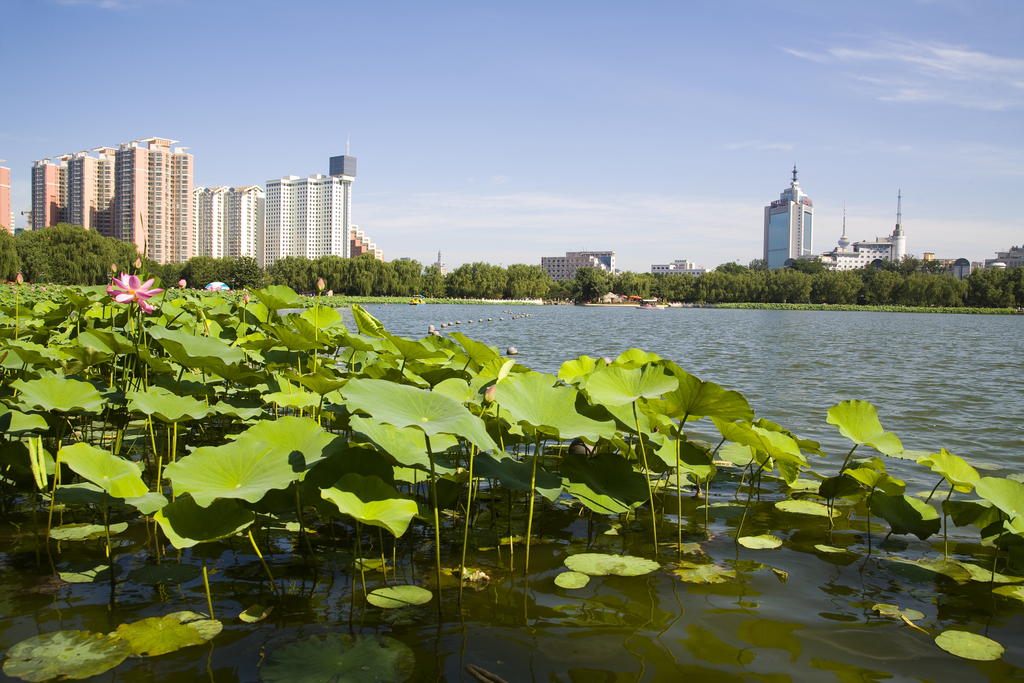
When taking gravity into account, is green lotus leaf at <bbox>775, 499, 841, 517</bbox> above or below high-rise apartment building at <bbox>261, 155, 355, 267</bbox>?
below

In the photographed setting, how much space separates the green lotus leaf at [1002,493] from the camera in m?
1.92

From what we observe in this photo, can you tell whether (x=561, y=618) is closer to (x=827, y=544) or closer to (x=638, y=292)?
(x=827, y=544)

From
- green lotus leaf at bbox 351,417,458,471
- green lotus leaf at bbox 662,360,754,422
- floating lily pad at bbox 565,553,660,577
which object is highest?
green lotus leaf at bbox 662,360,754,422

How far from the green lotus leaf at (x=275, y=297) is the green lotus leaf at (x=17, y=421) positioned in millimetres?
1312

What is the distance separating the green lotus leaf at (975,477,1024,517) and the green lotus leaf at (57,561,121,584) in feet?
9.19

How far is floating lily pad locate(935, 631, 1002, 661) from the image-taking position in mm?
1638

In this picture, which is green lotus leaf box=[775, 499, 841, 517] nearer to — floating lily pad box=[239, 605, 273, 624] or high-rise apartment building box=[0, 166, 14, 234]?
floating lily pad box=[239, 605, 273, 624]

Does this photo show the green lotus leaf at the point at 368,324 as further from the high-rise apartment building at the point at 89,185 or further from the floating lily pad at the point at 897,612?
the high-rise apartment building at the point at 89,185

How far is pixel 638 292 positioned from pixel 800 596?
87432mm

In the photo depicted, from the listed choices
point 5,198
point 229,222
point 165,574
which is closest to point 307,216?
point 229,222

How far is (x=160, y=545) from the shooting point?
216cm

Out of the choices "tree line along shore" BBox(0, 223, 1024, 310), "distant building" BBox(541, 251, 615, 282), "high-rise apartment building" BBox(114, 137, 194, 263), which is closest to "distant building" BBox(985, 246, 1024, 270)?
"tree line along shore" BBox(0, 223, 1024, 310)

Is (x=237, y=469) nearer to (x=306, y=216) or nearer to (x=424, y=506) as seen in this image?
(x=424, y=506)

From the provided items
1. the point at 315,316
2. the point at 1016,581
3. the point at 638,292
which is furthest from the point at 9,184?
the point at 638,292
